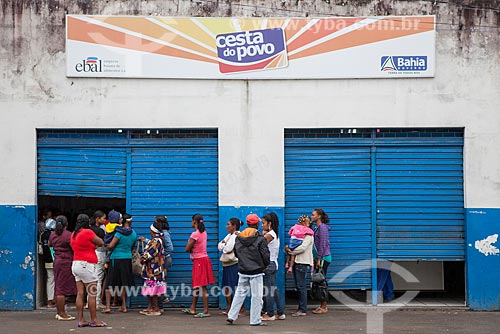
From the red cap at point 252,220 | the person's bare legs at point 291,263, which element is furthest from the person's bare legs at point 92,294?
the person's bare legs at point 291,263

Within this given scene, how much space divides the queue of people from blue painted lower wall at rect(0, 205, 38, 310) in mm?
457

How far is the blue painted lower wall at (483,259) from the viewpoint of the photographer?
556 inches

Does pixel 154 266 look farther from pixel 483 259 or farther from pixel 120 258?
pixel 483 259

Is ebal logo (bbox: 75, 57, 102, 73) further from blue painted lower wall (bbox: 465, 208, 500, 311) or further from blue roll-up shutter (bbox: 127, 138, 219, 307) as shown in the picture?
blue painted lower wall (bbox: 465, 208, 500, 311)

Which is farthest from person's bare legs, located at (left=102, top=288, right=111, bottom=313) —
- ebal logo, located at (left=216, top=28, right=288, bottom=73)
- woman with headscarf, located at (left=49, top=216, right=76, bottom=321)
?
ebal logo, located at (left=216, top=28, right=288, bottom=73)

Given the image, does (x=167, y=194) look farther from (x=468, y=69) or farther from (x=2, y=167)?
(x=468, y=69)

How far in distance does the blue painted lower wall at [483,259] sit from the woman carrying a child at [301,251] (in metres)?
2.86

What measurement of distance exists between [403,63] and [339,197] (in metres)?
2.57

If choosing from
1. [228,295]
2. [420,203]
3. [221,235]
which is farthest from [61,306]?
[420,203]

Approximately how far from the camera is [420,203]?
14.4 m

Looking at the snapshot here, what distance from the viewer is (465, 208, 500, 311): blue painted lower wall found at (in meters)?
14.1

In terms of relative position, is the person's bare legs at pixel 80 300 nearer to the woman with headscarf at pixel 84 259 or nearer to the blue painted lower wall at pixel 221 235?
the woman with headscarf at pixel 84 259

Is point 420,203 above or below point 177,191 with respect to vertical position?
below

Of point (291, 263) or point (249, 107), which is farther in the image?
point (249, 107)
